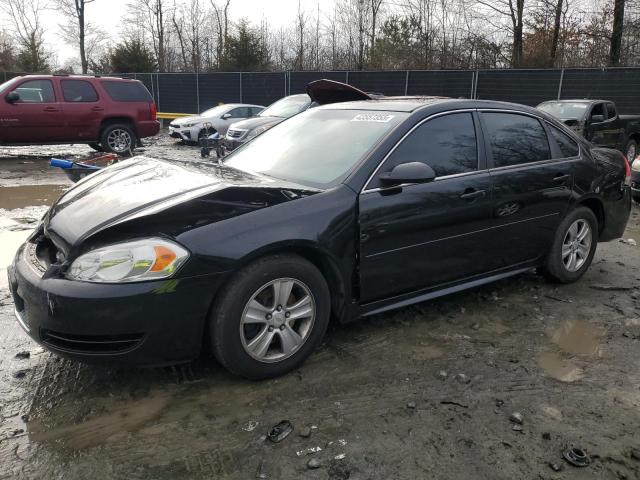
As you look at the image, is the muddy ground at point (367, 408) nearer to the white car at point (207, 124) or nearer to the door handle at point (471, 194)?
the door handle at point (471, 194)

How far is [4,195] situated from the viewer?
27.5 ft

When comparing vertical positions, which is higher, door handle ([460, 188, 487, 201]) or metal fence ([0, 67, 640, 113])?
metal fence ([0, 67, 640, 113])

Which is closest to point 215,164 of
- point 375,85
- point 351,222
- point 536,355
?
point 351,222

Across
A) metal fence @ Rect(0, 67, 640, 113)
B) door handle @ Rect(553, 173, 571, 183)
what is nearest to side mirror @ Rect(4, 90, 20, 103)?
door handle @ Rect(553, 173, 571, 183)

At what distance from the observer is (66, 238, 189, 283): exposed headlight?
2594mm

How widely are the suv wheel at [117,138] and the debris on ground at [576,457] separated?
1186 cm

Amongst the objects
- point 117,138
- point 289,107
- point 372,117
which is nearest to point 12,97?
point 117,138

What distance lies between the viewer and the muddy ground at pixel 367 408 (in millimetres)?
2408

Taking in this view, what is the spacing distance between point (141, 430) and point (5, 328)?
5.54 ft

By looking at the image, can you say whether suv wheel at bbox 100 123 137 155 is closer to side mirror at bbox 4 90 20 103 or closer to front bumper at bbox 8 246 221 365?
side mirror at bbox 4 90 20 103

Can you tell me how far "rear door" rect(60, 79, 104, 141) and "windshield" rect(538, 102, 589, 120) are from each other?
10.1 m

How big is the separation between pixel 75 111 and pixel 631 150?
13376 mm

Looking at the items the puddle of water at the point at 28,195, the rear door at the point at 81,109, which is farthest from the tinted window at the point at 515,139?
the rear door at the point at 81,109

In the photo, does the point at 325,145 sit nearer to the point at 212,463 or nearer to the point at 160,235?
the point at 160,235
